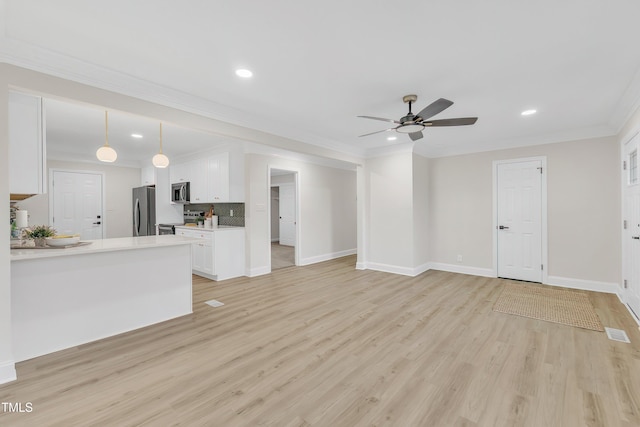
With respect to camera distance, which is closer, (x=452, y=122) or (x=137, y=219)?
(x=452, y=122)

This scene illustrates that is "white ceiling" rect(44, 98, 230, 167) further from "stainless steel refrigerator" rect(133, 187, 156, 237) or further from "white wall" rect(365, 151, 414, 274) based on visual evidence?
"white wall" rect(365, 151, 414, 274)

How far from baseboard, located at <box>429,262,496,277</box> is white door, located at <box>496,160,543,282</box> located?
0.19m

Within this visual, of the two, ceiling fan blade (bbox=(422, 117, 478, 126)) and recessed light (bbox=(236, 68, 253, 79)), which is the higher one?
recessed light (bbox=(236, 68, 253, 79))

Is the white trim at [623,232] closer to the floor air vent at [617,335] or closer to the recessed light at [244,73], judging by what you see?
the floor air vent at [617,335]

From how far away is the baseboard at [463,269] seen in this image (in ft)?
17.6

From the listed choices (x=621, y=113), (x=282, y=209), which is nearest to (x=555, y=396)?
(x=621, y=113)

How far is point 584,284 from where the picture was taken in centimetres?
456

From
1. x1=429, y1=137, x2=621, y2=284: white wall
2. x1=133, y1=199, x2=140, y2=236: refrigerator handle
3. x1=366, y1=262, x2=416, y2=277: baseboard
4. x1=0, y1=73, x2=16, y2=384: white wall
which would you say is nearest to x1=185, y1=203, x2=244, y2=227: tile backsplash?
x1=133, y1=199, x2=140, y2=236: refrigerator handle

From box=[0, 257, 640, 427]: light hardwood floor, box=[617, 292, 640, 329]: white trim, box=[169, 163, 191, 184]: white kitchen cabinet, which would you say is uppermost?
box=[169, 163, 191, 184]: white kitchen cabinet

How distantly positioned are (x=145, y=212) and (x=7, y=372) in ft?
18.3

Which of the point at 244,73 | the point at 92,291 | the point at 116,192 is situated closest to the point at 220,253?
the point at 92,291

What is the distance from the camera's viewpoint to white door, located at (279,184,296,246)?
31.9 feet

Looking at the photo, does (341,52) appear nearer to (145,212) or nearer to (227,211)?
(227,211)

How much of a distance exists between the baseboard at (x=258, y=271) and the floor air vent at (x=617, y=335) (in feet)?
15.8
